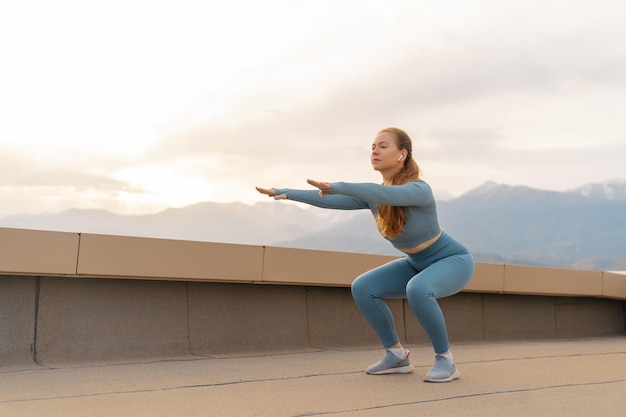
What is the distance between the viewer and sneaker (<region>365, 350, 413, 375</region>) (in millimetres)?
4656

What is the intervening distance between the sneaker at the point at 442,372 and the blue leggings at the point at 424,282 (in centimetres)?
7

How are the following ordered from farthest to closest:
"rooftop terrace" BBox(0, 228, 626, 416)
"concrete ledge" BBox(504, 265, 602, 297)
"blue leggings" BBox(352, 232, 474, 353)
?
"concrete ledge" BBox(504, 265, 602, 297) < "blue leggings" BBox(352, 232, 474, 353) < "rooftop terrace" BBox(0, 228, 626, 416)

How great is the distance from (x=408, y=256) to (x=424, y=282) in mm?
432

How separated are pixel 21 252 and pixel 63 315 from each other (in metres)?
0.65

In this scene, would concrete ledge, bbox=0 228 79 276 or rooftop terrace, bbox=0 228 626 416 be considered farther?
A: concrete ledge, bbox=0 228 79 276

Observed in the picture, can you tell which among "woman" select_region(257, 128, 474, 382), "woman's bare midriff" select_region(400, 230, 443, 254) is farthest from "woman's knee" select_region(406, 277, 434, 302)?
"woman's bare midriff" select_region(400, 230, 443, 254)

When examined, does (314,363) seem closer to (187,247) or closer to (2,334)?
(187,247)

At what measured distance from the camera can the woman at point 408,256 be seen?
4406 mm

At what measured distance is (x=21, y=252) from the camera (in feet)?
15.0

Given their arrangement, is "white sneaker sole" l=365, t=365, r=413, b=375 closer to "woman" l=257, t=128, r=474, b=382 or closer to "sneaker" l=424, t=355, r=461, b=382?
"woman" l=257, t=128, r=474, b=382

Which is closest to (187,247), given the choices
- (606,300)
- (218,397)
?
(218,397)

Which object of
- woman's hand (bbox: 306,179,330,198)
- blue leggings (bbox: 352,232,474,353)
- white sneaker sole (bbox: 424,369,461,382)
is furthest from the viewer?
blue leggings (bbox: 352,232,474,353)

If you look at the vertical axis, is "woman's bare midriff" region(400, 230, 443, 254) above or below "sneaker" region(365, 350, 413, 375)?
above

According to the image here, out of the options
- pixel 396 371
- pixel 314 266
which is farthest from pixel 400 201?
pixel 314 266
